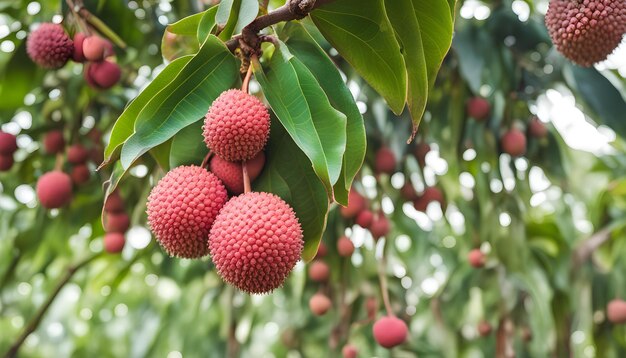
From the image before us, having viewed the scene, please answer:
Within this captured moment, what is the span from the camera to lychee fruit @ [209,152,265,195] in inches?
41.4

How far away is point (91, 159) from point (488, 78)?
1134mm

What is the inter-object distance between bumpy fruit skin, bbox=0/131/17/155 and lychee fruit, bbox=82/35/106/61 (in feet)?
1.74

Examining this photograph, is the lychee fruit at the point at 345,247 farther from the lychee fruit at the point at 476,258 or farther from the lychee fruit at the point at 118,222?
the lychee fruit at the point at 118,222

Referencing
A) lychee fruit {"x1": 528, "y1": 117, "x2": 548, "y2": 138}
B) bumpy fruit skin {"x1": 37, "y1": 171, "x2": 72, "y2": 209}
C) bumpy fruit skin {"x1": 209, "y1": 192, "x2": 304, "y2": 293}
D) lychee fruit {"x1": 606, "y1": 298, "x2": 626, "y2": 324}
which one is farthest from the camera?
lychee fruit {"x1": 606, "y1": 298, "x2": 626, "y2": 324}

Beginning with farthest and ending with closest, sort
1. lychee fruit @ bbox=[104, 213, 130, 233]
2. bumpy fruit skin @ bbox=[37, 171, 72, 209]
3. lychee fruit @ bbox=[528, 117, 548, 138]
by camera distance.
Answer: lychee fruit @ bbox=[528, 117, 548, 138], lychee fruit @ bbox=[104, 213, 130, 233], bumpy fruit skin @ bbox=[37, 171, 72, 209]

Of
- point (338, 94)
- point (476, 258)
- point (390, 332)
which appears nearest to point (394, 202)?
point (476, 258)

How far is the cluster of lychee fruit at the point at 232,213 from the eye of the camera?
3.08 ft

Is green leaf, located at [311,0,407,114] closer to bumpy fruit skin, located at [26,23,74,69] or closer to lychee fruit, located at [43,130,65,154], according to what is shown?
bumpy fruit skin, located at [26,23,74,69]

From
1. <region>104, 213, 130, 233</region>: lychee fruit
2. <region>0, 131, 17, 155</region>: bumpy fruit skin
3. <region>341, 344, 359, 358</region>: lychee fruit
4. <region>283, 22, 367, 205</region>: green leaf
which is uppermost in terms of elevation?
<region>283, 22, 367, 205</region>: green leaf

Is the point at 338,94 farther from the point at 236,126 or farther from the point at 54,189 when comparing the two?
the point at 54,189

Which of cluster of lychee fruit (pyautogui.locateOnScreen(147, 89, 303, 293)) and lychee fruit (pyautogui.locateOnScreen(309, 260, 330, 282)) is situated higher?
cluster of lychee fruit (pyautogui.locateOnScreen(147, 89, 303, 293))

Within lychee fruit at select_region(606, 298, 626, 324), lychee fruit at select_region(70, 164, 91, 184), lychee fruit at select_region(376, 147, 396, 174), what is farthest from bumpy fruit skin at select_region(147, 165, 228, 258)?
lychee fruit at select_region(606, 298, 626, 324)

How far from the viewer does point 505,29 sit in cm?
216

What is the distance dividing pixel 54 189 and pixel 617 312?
1693 millimetres
